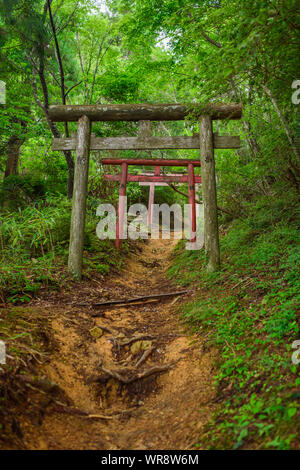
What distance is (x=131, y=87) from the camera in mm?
9203

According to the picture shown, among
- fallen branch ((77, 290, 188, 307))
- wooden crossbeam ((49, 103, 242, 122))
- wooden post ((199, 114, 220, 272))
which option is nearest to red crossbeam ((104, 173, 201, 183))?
wooden crossbeam ((49, 103, 242, 122))

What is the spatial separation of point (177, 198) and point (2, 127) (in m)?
13.7

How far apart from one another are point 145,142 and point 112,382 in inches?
184

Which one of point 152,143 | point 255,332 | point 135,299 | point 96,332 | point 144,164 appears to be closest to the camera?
point 255,332

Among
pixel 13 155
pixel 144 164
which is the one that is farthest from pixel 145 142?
pixel 13 155

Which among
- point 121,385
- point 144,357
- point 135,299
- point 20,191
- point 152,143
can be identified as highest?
point 152,143

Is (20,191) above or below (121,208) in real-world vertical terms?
above

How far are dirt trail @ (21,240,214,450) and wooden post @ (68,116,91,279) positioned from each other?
45.2 inches

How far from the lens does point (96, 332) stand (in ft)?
13.5

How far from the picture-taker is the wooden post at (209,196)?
5711 mm

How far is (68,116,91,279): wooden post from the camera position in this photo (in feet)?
19.6

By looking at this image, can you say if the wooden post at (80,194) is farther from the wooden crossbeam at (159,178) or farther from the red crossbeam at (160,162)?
the wooden crossbeam at (159,178)

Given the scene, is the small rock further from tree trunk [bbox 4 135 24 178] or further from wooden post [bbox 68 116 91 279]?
tree trunk [bbox 4 135 24 178]

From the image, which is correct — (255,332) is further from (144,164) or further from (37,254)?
(144,164)
